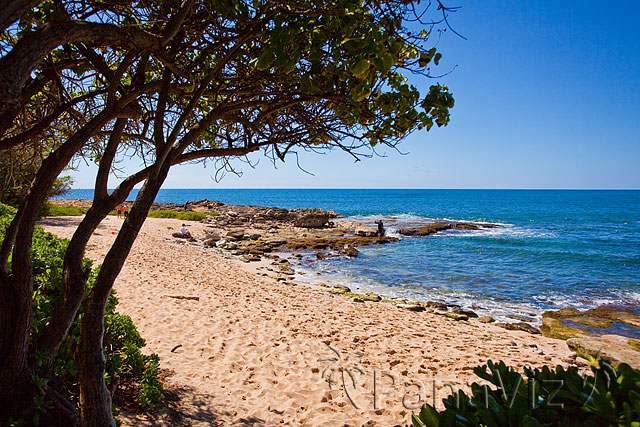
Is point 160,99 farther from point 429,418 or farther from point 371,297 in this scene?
point 371,297

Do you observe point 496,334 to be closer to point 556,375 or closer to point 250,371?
point 250,371

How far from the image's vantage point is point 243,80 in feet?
12.0

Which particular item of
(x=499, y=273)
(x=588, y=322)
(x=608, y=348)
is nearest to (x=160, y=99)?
(x=608, y=348)

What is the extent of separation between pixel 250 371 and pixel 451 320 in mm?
7243

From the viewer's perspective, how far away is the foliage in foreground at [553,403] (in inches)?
57.6

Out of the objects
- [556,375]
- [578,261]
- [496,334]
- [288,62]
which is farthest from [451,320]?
[578,261]

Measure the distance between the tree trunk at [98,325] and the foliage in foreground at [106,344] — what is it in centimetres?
78

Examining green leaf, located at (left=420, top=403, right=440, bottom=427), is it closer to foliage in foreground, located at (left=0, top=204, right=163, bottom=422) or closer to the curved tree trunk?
the curved tree trunk

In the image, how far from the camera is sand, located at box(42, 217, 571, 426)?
4812 mm

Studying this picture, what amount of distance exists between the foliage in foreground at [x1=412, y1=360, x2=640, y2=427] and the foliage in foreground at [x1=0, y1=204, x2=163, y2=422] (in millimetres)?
3227

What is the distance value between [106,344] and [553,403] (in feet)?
13.9

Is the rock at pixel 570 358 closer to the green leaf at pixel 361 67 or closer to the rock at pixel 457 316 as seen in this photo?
the rock at pixel 457 316

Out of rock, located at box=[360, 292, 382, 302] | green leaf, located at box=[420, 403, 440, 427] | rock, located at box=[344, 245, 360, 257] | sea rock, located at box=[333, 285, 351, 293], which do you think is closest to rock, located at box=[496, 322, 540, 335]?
rock, located at box=[360, 292, 382, 302]

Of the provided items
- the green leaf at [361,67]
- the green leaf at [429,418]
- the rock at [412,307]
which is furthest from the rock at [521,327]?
the green leaf at [361,67]
